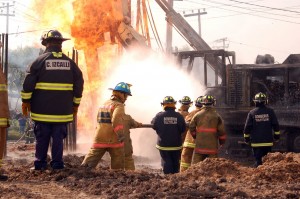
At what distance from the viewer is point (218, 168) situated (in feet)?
24.1

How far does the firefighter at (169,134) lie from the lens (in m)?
9.49

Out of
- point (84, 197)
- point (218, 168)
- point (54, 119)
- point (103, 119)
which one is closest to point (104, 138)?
point (103, 119)

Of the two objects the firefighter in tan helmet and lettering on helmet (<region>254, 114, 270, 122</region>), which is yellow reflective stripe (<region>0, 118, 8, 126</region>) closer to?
the firefighter in tan helmet

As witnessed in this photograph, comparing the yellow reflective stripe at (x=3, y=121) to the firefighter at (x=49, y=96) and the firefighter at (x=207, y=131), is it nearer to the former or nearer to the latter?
the firefighter at (x=49, y=96)

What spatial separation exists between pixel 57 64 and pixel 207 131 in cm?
358

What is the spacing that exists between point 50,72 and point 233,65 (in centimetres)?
760

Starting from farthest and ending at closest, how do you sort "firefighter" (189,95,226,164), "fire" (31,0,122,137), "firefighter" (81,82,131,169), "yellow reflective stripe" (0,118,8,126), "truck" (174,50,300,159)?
"fire" (31,0,122,137), "truck" (174,50,300,159), "firefighter" (189,95,226,164), "firefighter" (81,82,131,169), "yellow reflective stripe" (0,118,8,126)

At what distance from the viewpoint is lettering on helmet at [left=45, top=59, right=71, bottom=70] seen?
7.17m

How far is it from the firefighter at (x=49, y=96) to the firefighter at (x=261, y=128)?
14.6 feet

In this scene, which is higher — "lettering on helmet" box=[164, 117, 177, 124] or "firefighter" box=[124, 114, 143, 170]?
"lettering on helmet" box=[164, 117, 177, 124]

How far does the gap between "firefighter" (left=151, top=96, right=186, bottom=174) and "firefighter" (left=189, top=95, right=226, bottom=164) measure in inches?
12.6

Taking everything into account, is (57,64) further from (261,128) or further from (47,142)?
(261,128)

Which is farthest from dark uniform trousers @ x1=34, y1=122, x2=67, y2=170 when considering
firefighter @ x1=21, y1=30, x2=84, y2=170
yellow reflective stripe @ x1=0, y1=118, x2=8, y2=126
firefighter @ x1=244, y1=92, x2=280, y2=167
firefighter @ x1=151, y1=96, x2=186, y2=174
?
firefighter @ x1=244, y1=92, x2=280, y2=167

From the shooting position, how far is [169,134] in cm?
948
